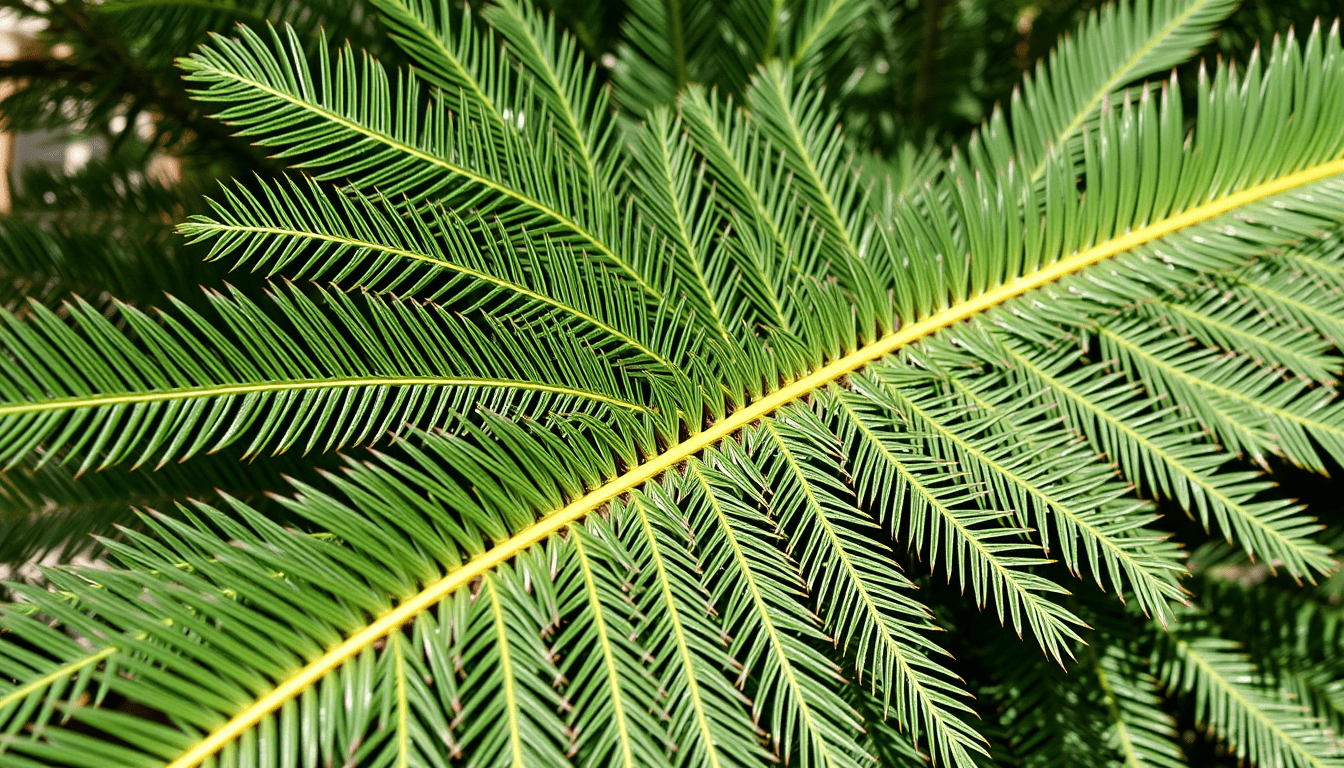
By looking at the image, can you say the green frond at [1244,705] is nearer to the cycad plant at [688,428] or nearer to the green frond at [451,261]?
the cycad plant at [688,428]

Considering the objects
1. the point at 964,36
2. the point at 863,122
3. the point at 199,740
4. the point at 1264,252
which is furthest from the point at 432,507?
the point at 964,36

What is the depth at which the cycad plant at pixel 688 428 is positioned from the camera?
57 centimetres

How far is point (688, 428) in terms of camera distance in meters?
0.73

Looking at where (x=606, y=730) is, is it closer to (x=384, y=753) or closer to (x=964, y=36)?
(x=384, y=753)

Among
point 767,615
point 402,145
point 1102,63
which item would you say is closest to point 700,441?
point 767,615

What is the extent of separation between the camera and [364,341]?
0.63 meters

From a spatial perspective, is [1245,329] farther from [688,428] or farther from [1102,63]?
[688,428]

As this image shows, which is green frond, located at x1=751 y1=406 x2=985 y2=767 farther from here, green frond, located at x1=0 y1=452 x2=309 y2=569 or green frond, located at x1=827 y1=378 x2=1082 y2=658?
green frond, located at x1=0 y1=452 x2=309 y2=569

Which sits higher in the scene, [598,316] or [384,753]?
[598,316]

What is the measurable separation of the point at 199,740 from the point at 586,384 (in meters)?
0.38

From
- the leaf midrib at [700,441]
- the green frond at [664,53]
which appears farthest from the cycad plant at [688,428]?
the green frond at [664,53]

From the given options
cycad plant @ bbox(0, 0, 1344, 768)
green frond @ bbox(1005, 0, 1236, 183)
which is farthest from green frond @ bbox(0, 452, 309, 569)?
green frond @ bbox(1005, 0, 1236, 183)

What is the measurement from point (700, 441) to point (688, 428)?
18 millimetres

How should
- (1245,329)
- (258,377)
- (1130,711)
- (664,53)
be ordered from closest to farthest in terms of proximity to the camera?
(258,377) < (1245,329) < (1130,711) < (664,53)
